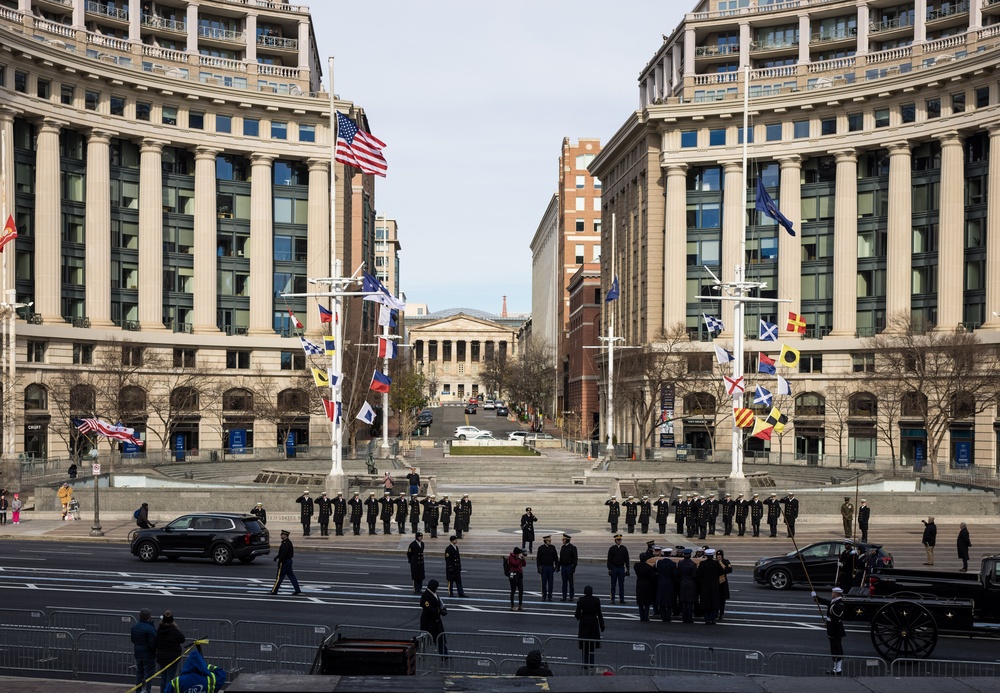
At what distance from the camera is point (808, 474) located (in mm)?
65812

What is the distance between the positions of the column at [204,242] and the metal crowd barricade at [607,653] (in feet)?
A: 232

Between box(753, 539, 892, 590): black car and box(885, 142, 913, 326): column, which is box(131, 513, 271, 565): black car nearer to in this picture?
box(753, 539, 892, 590): black car

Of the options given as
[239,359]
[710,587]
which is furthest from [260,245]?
[710,587]

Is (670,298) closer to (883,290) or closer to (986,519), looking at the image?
(883,290)

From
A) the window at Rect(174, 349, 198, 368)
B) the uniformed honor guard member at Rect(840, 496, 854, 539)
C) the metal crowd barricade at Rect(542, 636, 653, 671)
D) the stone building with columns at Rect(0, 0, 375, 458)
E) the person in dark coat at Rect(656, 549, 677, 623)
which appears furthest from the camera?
the window at Rect(174, 349, 198, 368)

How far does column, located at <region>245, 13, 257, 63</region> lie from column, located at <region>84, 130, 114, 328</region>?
14164 millimetres

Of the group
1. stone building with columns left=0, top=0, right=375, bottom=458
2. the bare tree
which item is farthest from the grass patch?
the bare tree

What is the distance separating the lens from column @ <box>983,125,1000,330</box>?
71.9m

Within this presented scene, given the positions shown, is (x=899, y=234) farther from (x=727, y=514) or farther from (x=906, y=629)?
(x=906, y=629)

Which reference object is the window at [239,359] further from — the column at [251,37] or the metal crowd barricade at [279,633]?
the metal crowd barricade at [279,633]

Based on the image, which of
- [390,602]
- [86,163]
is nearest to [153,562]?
[390,602]

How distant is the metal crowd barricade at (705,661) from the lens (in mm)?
17641

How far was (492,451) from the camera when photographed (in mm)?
82000

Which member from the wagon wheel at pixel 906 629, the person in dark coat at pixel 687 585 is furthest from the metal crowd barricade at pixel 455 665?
the person in dark coat at pixel 687 585
